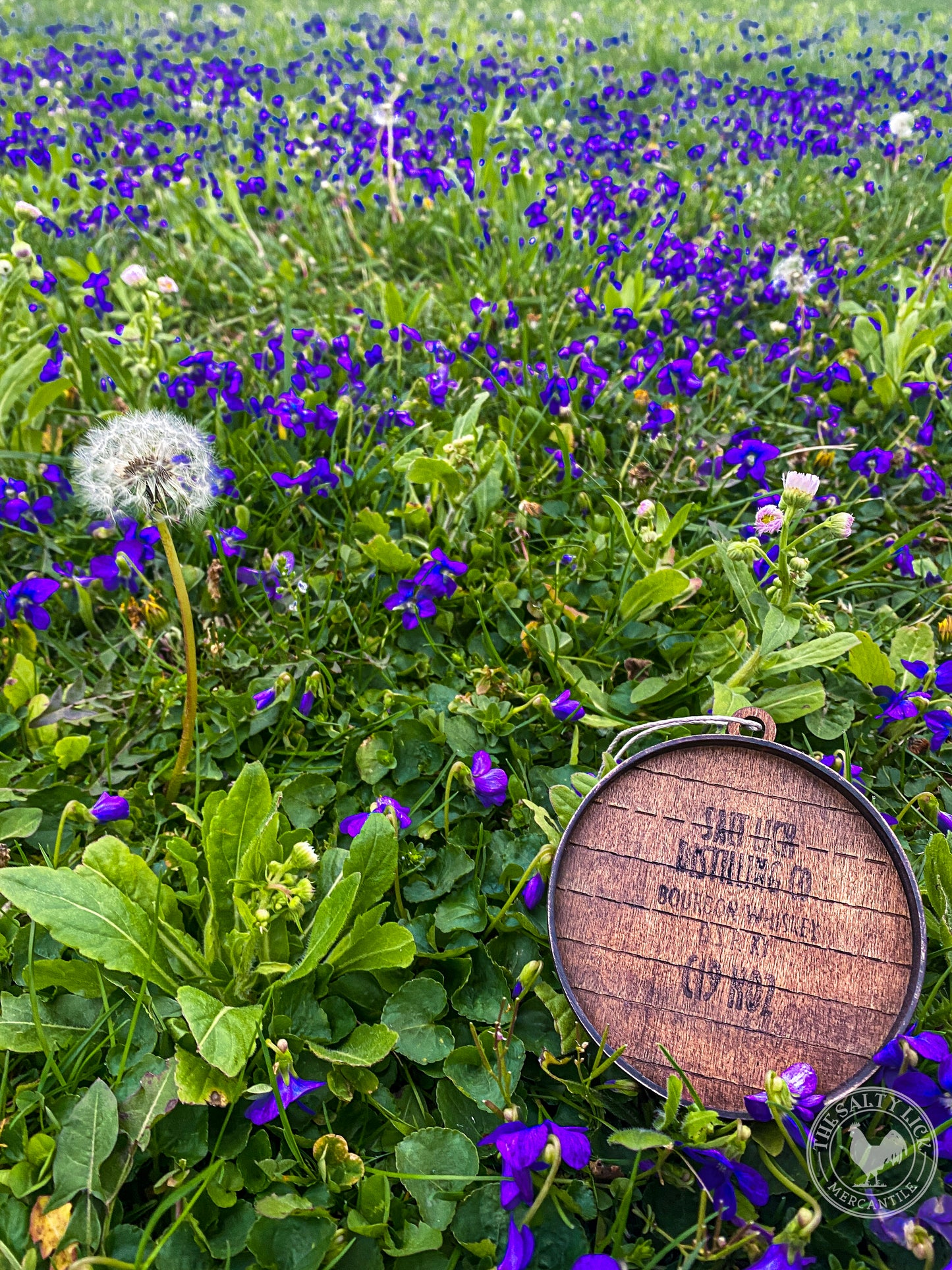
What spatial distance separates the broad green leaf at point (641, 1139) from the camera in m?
1.42

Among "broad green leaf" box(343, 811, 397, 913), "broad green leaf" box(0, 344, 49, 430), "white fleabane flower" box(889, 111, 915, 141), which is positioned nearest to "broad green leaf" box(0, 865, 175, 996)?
"broad green leaf" box(343, 811, 397, 913)

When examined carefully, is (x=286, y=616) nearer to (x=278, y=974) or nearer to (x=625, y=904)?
(x=278, y=974)

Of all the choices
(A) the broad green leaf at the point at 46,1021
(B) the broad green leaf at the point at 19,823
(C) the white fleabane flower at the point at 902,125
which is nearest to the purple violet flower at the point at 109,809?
(B) the broad green leaf at the point at 19,823

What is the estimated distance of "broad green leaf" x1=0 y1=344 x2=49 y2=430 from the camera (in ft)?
8.84

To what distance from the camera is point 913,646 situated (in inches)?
86.4

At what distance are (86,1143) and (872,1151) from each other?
132cm

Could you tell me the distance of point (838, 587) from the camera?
8.10ft

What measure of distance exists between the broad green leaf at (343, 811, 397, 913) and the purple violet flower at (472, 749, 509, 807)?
0.29 m

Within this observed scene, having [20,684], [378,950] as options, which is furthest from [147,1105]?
[20,684]

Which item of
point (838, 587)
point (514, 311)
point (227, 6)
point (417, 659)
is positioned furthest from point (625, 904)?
point (227, 6)

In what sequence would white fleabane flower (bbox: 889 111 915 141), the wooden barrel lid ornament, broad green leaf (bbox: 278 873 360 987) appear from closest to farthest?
1. the wooden barrel lid ornament
2. broad green leaf (bbox: 278 873 360 987)
3. white fleabane flower (bbox: 889 111 915 141)

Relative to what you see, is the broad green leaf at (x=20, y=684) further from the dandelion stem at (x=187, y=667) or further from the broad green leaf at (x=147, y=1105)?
the broad green leaf at (x=147, y=1105)

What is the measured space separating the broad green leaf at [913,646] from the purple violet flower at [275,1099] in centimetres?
166

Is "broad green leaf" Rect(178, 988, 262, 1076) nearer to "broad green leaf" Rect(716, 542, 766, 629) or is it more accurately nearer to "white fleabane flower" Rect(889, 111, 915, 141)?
"broad green leaf" Rect(716, 542, 766, 629)
